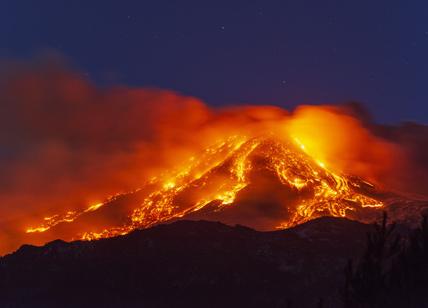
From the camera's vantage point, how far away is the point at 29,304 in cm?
18562

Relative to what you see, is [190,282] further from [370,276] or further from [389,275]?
[370,276]

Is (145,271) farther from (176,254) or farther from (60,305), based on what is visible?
(60,305)

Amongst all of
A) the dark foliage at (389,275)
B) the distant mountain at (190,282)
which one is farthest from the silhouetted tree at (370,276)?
the distant mountain at (190,282)

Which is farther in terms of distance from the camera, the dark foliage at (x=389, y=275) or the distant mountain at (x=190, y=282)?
the distant mountain at (x=190, y=282)

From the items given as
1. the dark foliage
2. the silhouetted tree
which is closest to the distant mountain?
the dark foliage

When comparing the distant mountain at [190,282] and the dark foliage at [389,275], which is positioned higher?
the distant mountain at [190,282]

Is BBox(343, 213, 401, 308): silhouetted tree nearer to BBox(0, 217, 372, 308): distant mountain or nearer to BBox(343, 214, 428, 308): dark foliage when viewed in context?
BBox(343, 214, 428, 308): dark foliage

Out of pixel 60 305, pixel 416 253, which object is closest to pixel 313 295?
pixel 60 305

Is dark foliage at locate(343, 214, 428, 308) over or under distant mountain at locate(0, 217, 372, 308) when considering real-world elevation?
under

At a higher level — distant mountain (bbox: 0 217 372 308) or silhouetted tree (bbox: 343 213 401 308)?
distant mountain (bbox: 0 217 372 308)

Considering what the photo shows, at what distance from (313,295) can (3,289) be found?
89.9 m

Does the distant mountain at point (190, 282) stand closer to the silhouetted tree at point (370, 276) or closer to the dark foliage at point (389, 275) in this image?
the dark foliage at point (389, 275)

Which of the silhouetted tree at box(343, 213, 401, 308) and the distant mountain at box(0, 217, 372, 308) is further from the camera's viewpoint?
the distant mountain at box(0, 217, 372, 308)

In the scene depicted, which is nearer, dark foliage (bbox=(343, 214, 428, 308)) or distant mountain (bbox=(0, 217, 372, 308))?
dark foliage (bbox=(343, 214, 428, 308))
